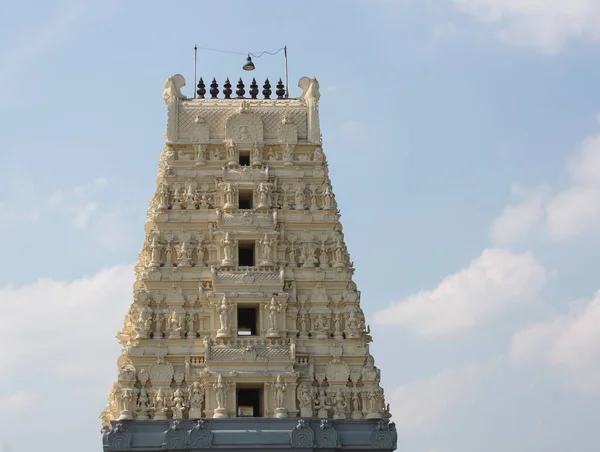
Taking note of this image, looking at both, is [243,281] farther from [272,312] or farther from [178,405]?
[178,405]

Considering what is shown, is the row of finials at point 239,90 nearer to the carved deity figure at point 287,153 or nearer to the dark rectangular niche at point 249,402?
the carved deity figure at point 287,153

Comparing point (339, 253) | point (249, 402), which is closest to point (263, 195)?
point (339, 253)

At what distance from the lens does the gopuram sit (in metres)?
41.9

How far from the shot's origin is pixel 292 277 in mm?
44688

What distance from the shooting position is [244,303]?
44000 mm

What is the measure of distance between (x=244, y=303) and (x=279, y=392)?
3741mm

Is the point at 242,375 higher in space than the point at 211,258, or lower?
lower

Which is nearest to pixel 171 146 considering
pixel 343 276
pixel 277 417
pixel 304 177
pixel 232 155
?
pixel 232 155

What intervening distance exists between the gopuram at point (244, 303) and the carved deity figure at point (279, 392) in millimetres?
88

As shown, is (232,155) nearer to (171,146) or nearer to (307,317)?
(171,146)

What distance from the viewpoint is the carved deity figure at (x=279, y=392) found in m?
42.1

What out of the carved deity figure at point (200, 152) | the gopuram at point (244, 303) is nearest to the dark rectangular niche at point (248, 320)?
the gopuram at point (244, 303)

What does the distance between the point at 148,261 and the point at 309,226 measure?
6224mm

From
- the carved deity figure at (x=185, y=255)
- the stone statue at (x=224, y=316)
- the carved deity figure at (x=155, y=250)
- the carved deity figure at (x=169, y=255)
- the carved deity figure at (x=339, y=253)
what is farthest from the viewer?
the carved deity figure at (x=339, y=253)
